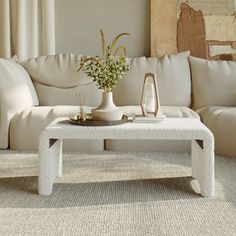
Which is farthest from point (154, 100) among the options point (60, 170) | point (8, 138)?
point (8, 138)

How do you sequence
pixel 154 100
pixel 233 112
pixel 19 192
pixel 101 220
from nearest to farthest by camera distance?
Result: pixel 101 220 → pixel 19 192 → pixel 154 100 → pixel 233 112

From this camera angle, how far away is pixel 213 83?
4.10 meters

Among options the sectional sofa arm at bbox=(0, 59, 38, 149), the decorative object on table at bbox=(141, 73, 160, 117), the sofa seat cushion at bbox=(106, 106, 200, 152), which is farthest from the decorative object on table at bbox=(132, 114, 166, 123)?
the sectional sofa arm at bbox=(0, 59, 38, 149)

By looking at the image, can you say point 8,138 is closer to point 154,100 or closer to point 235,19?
point 154,100

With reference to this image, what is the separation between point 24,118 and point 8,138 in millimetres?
214

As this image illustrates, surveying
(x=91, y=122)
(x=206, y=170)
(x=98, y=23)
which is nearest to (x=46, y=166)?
(x=91, y=122)

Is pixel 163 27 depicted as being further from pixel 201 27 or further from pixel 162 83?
pixel 162 83

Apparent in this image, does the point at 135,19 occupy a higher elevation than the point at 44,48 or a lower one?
higher

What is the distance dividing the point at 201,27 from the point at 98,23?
1.04 m

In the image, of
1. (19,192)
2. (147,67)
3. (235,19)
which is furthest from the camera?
(235,19)

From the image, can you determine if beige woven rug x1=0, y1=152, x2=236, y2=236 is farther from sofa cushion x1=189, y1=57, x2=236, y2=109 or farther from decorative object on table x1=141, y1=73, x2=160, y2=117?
sofa cushion x1=189, y1=57, x2=236, y2=109

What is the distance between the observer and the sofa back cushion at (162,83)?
4.06m

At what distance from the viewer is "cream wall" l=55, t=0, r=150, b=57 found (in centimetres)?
467

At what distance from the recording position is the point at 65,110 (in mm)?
3594
